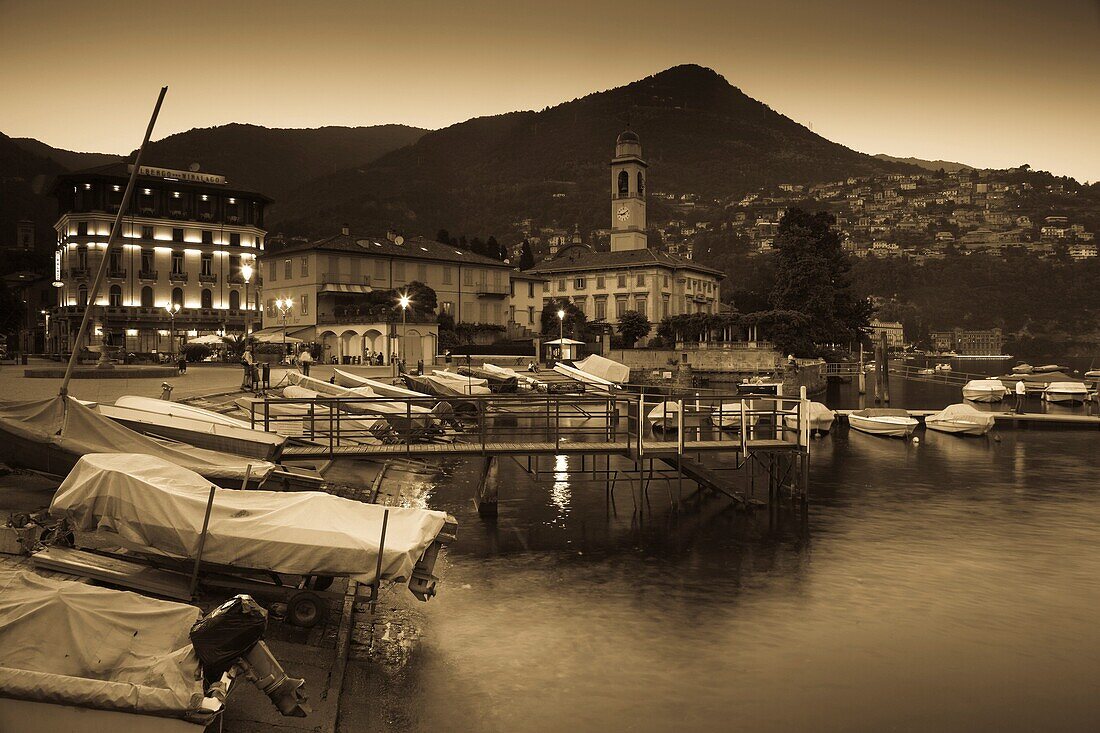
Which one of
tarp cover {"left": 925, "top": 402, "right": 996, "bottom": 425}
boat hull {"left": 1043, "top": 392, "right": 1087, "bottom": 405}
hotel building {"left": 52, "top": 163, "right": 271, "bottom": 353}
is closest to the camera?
tarp cover {"left": 925, "top": 402, "right": 996, "bottom": 425}

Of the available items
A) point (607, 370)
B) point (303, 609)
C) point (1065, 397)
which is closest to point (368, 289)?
point (607, 370)

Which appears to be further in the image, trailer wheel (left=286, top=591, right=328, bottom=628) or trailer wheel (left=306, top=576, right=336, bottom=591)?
trailer wheel (left=306, top=576, right=336, bottom=591)

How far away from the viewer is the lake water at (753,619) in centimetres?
1215

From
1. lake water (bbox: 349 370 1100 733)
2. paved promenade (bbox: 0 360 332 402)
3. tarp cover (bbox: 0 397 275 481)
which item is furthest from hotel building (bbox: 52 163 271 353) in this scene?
lake water (bbox: 349 370 1100 733)

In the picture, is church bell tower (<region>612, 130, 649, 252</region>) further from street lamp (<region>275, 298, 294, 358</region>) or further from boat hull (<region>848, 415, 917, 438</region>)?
boat hull (<region>848, 415, 917, 438</region>)

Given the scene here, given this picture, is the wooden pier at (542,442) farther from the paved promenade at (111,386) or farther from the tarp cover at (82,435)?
the paved promenade at (111,386)

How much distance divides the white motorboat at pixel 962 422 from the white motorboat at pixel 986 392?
2270cm

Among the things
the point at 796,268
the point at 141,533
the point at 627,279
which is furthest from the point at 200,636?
the point at 627,279

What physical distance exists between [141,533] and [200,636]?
411cm

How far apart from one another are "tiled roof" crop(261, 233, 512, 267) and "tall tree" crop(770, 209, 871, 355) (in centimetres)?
3009

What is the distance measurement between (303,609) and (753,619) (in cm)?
874

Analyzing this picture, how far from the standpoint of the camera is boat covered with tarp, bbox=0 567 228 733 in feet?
22.9

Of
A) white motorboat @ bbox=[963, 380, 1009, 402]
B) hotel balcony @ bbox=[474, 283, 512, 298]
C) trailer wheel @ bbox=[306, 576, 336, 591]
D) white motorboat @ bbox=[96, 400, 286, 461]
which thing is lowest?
trailer wheel @ bbox=[306, 576, 336, 591]

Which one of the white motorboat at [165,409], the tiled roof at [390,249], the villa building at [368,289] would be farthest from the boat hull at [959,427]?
the tiled roof at [390,249]
